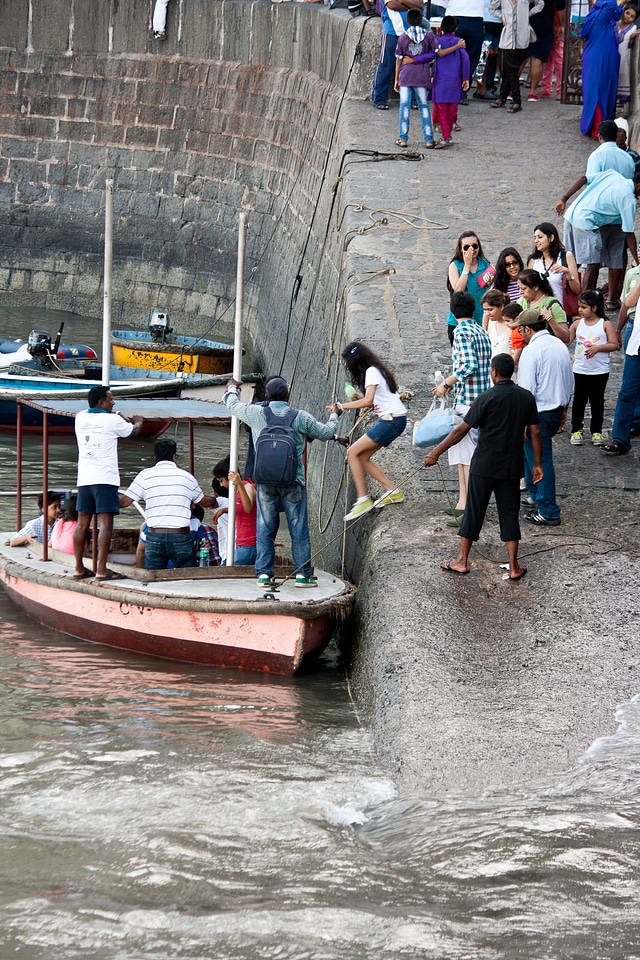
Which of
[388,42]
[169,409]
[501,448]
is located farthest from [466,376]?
[388,42]

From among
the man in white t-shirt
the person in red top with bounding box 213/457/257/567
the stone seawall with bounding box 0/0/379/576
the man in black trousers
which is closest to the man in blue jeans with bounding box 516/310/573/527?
the man in black trousers

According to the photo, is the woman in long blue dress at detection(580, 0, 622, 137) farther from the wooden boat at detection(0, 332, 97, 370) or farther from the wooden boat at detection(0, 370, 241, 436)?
the wooden boat at detection(0, 332, 97, 370)

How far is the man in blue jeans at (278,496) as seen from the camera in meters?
8.42

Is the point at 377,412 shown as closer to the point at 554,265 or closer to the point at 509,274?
the point at 509,274

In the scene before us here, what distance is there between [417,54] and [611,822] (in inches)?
429

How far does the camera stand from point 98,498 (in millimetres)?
8805

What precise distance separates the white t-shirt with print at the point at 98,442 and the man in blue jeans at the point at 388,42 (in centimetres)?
828

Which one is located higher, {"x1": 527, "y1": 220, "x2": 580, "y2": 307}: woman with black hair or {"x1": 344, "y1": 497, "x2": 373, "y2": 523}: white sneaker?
{"x1": 527, "y1": 220, "x2": 580, "y2": 307}: woman with black hair

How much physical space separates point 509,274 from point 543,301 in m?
0.83

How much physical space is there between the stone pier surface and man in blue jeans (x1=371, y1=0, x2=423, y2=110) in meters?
4.46

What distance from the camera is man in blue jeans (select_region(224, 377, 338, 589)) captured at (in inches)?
332

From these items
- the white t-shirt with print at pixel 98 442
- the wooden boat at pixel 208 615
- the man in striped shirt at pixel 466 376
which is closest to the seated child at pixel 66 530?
the wooden boat at pixel 208 615

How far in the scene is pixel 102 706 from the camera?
786 cm

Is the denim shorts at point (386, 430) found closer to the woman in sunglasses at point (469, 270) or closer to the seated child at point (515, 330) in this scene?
the seated child at point (515, 330)
